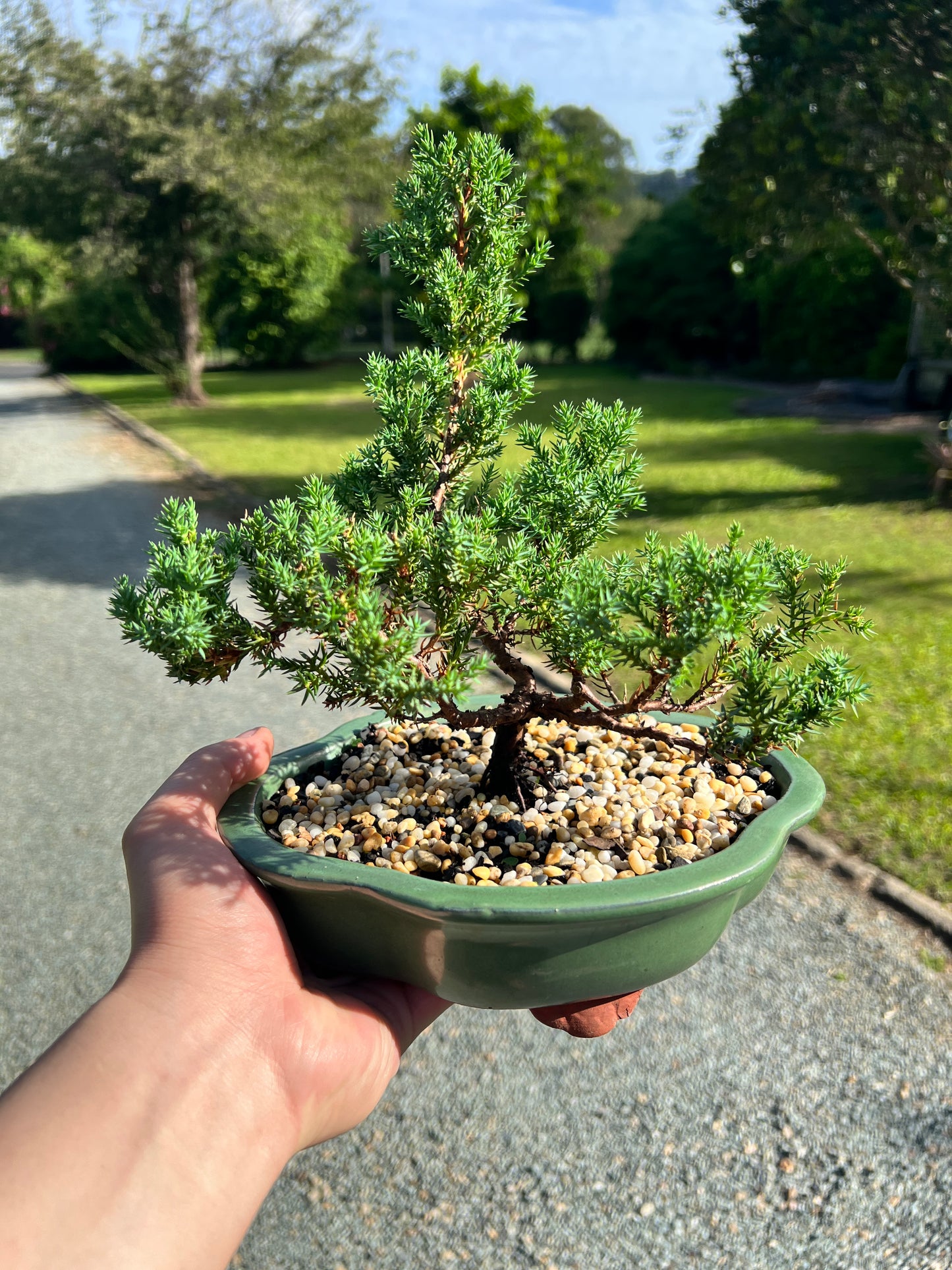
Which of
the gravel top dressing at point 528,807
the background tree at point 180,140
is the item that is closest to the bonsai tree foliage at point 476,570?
the gravel top dressing at point 528,807

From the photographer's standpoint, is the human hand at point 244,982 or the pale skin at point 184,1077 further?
the human hand at point 244,982

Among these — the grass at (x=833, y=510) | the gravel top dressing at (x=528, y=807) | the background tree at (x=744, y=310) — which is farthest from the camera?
the background tree at (x=744, y=310)

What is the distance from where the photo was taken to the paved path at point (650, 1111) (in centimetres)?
209

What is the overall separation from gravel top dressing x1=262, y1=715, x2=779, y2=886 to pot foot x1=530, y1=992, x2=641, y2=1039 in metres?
0.24

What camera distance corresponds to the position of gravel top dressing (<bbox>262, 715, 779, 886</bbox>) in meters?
1.52

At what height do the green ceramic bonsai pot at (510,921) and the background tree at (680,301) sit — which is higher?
the background tree at (680,301)

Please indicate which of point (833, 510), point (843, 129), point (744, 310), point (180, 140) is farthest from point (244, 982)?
point (744, 310)

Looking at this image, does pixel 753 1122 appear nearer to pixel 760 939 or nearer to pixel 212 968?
pixel 760 939

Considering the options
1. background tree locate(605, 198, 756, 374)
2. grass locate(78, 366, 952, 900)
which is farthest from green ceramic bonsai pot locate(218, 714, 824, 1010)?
background tree locate(605, 198, 756, 374)

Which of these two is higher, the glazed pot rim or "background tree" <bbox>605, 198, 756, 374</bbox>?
"background tree" <bbox>605, 198, 756, 374</bbox>

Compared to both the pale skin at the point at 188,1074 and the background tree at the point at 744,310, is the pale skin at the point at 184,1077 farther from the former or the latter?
the background tree at the point at 744,310

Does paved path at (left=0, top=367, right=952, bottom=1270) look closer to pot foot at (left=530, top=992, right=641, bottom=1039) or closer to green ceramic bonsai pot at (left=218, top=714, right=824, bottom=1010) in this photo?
pot foot at (left=530, top=992, right=641, bottom=1039)

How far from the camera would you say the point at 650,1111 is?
2412 mm

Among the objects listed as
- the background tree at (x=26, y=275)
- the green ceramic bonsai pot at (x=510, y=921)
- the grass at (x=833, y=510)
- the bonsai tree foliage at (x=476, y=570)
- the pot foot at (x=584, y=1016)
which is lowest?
the grass at (x=833, y=510)
